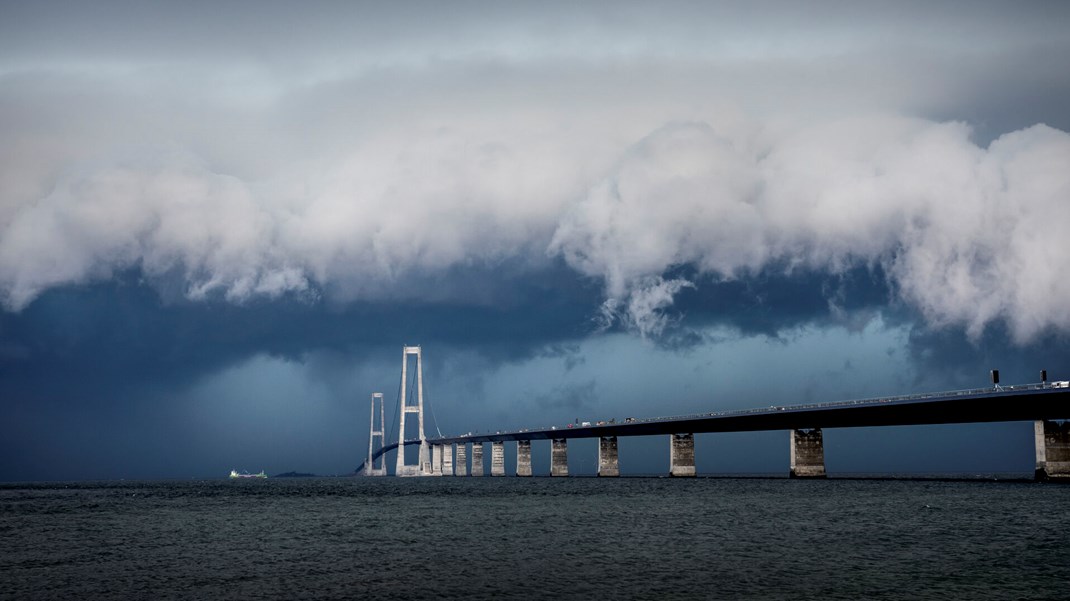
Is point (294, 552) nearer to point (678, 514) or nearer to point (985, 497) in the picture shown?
point (678, 514)

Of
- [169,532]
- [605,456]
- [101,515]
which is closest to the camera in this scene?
[169,532]

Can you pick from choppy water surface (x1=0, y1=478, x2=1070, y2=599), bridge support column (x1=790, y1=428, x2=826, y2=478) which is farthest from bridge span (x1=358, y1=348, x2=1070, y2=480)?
choppy water surface (x1=0, y1=478, x2=1070, y2=599)

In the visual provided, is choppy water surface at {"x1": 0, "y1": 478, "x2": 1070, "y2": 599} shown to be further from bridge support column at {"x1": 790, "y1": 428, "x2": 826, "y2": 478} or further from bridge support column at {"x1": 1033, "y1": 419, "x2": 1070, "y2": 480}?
bridge support column at {"x1": 790, "y1": 428, "x2": 826, "y2": 478}

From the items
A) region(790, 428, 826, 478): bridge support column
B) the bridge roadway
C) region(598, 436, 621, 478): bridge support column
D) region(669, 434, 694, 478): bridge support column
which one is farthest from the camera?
region(598, 436, 621, 478): bridge support column

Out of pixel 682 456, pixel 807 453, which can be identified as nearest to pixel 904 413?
pixel 807 453

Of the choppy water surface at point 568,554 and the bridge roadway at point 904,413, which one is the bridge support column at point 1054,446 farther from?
the choppy water surface at point 568,554

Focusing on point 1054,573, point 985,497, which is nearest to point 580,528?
point 1054,573
